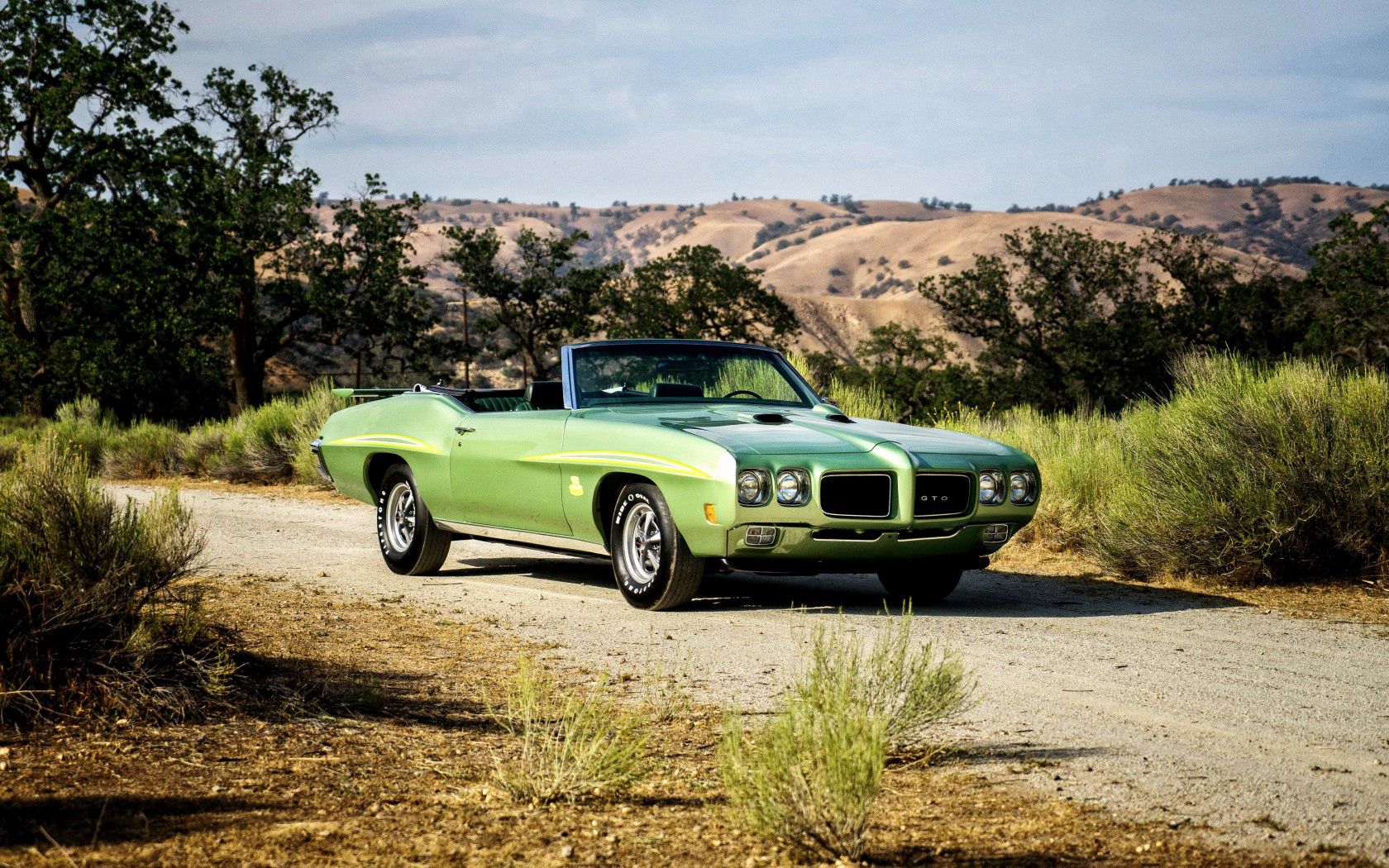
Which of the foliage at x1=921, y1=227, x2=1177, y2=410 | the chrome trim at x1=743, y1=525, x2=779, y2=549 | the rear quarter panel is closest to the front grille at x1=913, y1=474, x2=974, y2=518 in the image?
the chrome trim at x1=743, y1=525, x2=779, y2=549

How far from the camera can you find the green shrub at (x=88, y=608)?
17.5 ft

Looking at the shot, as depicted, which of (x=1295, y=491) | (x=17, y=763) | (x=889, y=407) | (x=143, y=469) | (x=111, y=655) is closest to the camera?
(x=17, y=763)

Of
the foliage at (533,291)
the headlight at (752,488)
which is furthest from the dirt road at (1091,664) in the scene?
the foliage at (533,291)

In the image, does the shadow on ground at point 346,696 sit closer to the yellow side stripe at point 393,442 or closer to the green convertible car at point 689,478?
the green convertible car at point 689,478

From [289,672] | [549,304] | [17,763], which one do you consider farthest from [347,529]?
[549,304]

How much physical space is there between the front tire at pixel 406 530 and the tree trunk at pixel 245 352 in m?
30.6

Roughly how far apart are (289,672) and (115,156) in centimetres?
3241

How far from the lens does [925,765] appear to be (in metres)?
4.91

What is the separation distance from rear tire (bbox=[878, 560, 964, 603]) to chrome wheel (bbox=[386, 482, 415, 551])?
3.58m

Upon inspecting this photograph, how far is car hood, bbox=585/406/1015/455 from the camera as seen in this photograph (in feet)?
26.9

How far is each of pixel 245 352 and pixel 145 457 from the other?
53.6ft

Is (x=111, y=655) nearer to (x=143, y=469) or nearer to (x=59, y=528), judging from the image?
(x=59, y=528)

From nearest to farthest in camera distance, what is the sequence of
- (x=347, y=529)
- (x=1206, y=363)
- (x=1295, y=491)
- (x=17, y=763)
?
(x=17, y=763), (x=1295, y=491), (x=1206, y=363), (x=347, y=529)

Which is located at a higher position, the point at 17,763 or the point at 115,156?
the point at 115,156
